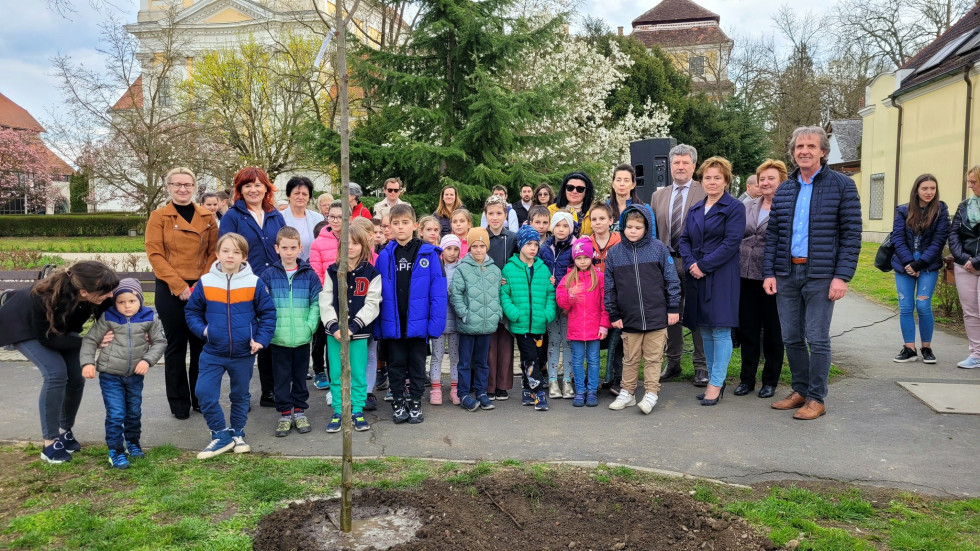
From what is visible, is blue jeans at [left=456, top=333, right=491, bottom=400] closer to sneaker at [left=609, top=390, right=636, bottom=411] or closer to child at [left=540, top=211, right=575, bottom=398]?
child at [left=540, top=211, right=575, bottom=398]

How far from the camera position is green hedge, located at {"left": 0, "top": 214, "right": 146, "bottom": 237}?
128 feet

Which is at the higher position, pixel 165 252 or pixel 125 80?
pixel 125 80

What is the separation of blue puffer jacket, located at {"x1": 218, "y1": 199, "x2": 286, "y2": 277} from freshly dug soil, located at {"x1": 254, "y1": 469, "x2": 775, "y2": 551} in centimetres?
276

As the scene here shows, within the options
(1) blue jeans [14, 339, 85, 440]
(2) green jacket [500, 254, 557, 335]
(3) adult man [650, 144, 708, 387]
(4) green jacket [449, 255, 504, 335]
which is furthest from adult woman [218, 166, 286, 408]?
(3) adult man [650, 144, 708, 387]

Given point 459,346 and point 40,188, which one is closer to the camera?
point 459,346

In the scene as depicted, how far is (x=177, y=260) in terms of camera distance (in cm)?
590

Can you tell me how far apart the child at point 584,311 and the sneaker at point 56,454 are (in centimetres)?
409

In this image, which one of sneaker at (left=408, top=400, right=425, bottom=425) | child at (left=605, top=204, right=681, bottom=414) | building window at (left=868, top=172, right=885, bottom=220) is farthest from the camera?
building window at (left=868, top=172, right=885, bottom=220)

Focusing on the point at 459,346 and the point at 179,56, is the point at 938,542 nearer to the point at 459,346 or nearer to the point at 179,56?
the point at 459,346

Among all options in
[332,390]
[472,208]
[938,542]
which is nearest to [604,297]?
[332,390]

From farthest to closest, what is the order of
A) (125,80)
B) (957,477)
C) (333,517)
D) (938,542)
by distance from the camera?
(125,80)
(957,477)
(333,517)
(938,542)

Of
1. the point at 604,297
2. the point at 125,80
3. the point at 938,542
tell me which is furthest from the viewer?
the point at 125,80

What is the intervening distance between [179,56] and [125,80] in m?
2.20

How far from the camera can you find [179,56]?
2553cm
